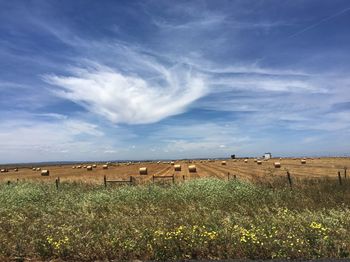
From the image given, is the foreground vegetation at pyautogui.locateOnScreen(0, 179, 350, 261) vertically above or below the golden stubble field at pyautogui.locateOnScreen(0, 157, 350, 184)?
below

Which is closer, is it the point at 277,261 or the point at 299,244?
the point at 277,261

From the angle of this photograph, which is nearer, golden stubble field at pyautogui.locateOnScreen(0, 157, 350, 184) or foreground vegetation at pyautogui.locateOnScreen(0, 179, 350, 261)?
foreground vegetation at pyautogui.locateOnScreen(0, 179, 350, 261)

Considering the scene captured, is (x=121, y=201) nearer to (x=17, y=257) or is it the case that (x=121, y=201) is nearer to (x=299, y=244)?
(x=17, y=257)

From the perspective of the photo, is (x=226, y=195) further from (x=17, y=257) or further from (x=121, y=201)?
(x=17, y=257)

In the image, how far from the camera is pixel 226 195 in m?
19.2

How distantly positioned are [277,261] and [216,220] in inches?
150

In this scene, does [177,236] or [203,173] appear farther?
[203,173]

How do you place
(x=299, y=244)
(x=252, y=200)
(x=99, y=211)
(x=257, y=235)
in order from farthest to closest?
(x=252, y=200)
(x=99, y=211)
(x=257, y=235)
(x=299, y=244)

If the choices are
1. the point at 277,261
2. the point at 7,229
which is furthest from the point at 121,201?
the point at 277,261

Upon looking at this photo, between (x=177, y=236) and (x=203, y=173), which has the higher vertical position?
(x=203, y=173)

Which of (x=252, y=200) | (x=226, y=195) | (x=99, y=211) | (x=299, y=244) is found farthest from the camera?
(x=226, y=195)

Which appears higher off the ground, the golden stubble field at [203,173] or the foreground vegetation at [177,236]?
the golden stubble field at [203,173]

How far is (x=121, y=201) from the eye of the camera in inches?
745

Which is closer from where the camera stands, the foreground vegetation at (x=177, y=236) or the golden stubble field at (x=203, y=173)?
the foreground vegetation at (x=177, y=236)
